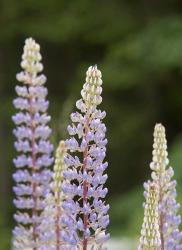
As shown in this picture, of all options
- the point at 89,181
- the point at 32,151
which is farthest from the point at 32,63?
the point at 89,181

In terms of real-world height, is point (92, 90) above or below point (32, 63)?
below

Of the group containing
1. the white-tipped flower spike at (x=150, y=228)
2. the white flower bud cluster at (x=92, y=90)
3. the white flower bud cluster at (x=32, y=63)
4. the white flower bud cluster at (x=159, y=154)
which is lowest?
the white-tipped flower spike at (x=150, y=228)

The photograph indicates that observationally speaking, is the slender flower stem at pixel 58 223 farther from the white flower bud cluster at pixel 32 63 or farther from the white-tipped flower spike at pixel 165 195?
the white flower bud cluster at pixel 32 63

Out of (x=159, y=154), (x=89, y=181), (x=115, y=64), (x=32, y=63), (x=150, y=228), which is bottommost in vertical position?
(x=150, y=228)

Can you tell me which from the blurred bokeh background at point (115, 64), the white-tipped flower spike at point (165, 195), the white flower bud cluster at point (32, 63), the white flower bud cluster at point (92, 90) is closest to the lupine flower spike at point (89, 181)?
the white flower bud cluster at point (92, 90)

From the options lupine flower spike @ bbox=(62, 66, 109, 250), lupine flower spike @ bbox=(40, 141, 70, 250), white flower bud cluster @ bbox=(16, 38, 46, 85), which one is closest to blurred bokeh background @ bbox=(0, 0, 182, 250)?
white flower bud cluster @ bbox=(16, 38, 46, 85)

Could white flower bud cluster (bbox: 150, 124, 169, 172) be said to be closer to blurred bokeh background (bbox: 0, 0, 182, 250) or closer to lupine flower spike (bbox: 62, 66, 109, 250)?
lupine flower spike (bbox: 62, 66, 109, 250)

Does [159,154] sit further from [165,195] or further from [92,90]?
[92,90]
